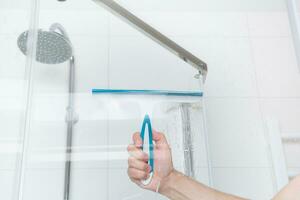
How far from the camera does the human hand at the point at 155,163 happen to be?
37.8 inches

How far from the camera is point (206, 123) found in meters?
1.17

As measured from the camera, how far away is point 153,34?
1.13 metres

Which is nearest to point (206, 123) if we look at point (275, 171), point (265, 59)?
point (275, 171)

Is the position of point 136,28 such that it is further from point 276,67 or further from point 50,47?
point 276,67

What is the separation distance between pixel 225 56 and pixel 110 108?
1.58ft

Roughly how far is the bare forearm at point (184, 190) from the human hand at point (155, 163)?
17 millimetres

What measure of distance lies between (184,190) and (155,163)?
10 centimetres

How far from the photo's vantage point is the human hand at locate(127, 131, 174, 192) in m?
0.96


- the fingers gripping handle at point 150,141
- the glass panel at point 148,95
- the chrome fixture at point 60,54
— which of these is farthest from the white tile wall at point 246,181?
the chrome fixture at point 60,54

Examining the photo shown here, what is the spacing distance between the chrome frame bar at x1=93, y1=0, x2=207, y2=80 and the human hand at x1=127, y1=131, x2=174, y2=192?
29cm

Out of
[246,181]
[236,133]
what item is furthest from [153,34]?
[246,181]

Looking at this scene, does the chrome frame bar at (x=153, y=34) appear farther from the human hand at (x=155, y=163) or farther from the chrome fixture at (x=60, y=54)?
the human hand at (x=155, y=163)

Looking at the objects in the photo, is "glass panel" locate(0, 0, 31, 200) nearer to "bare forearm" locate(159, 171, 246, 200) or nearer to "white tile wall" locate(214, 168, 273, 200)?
"bare forearm" locate(159, 171, 246, 200)

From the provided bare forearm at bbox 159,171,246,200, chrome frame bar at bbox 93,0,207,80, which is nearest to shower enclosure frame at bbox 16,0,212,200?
chrome frame bar at bbox 93,0,207,80
